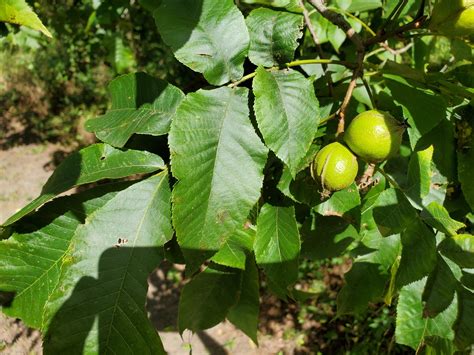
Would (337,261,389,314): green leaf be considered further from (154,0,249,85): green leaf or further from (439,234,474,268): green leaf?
(154,0,249,85): green leaf

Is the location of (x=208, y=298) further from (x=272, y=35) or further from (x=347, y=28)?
(x=347, y=28)

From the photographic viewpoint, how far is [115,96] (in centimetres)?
150

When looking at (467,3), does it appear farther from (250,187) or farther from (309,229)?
(309,229)

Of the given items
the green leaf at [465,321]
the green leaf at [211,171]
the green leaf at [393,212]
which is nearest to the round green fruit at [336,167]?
the green leaf at [211,171]

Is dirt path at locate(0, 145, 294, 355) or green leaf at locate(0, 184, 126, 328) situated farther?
dirt path at locate(0, 145, 294, 355)

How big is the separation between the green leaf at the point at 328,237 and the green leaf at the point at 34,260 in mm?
959

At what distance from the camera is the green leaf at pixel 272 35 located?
1425 millimetres

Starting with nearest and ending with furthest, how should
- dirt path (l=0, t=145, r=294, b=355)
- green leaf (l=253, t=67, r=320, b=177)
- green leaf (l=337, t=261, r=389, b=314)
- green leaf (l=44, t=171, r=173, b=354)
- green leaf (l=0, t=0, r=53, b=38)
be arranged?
green leaf (l=0, t=0, r=53, b=38) < green leaf (l=44, t=171, r=173, b=354) < green leaf (l=253, t=67, r=320, b=177) < green leaf (l=337, t=261, r=389, b=314) < dirt path (l=0, t=145, r=294, b=355)

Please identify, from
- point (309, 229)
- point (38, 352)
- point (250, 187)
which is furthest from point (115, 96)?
point (38, 352)

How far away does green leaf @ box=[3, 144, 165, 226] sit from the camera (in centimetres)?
134

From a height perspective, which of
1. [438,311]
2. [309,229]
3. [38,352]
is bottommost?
[38,352]

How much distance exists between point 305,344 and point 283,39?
3703 millimetres

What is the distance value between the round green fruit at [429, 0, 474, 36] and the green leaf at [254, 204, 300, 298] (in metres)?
0.79

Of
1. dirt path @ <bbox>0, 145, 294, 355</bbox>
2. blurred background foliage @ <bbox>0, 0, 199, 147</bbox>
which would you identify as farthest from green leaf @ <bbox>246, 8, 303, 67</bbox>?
blurred background foliage @ <bbox>0, 0, 199, 147</bbox>
